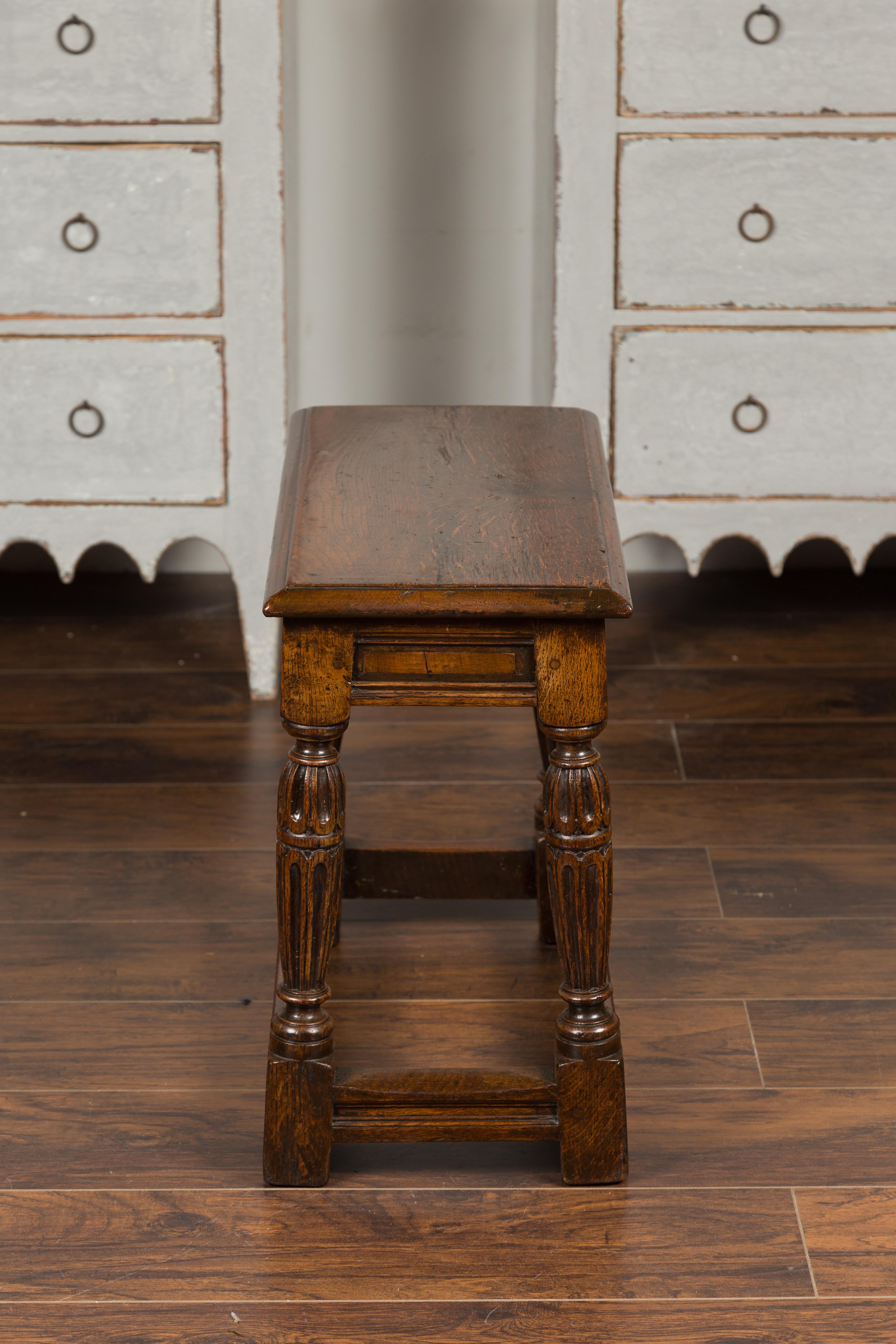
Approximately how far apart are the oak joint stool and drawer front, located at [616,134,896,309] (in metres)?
0.83

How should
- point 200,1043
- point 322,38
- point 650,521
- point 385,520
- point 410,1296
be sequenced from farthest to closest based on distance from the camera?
point 322,38
point 650,521
point 200,1043
point 385,520
point 410,1296

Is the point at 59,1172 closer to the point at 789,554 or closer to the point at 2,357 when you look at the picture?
the point at 2,357

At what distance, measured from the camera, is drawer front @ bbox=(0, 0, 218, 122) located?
1.93 metres

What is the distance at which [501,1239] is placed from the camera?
1.14 meters

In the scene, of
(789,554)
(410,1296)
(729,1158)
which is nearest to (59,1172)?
(410,1296)

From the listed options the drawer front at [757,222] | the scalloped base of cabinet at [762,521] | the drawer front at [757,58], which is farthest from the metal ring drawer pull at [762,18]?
the scalloped base of cabinet at [762,521]

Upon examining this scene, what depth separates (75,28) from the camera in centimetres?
194

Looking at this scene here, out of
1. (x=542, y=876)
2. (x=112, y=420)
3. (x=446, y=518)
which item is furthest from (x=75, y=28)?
(x=542, y=876)

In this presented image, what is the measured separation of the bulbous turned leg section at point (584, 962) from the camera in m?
1.13

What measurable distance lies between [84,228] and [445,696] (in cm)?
118

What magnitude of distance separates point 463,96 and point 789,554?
0.97 m

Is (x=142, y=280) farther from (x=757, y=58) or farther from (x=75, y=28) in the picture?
(x=757, y=58)

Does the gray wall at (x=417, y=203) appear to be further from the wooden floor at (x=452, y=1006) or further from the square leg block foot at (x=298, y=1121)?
the square leg block foot at (x=298, y=1121)

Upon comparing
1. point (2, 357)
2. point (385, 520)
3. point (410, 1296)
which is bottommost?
point (410, 1296)
